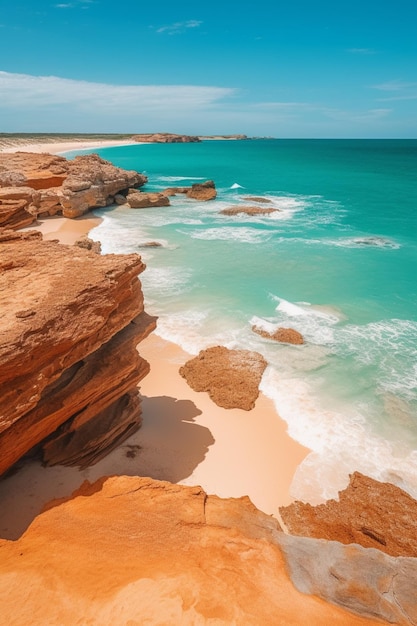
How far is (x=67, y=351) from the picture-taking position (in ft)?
19.5

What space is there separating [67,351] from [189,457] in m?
3.93

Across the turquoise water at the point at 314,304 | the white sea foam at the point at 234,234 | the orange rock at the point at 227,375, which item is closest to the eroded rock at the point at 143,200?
the turquoise water at the point at 314,304

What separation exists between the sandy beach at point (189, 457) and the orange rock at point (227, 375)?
0.26 metres

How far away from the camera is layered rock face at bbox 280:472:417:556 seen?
689 centimetres

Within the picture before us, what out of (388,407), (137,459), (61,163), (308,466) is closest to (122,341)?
(137,459)

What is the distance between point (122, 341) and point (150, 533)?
4.02 metres

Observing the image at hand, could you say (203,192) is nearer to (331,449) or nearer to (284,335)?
(284,335)

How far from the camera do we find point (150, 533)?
4.52 meters

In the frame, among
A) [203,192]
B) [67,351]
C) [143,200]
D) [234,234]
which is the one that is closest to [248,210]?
[234,234]

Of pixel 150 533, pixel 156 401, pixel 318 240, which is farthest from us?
pixel 318 240

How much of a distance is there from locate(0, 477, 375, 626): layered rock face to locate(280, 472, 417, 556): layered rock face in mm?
2544

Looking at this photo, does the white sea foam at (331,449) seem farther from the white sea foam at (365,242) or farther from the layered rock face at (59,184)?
the layered rock face at (59,184)

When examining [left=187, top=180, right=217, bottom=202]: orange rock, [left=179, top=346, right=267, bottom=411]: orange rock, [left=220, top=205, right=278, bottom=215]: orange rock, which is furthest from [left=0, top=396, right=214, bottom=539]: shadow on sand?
[left=187, top=180, right=217, bottom=202]: orange rock

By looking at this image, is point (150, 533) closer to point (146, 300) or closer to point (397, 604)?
point (397, 604)
